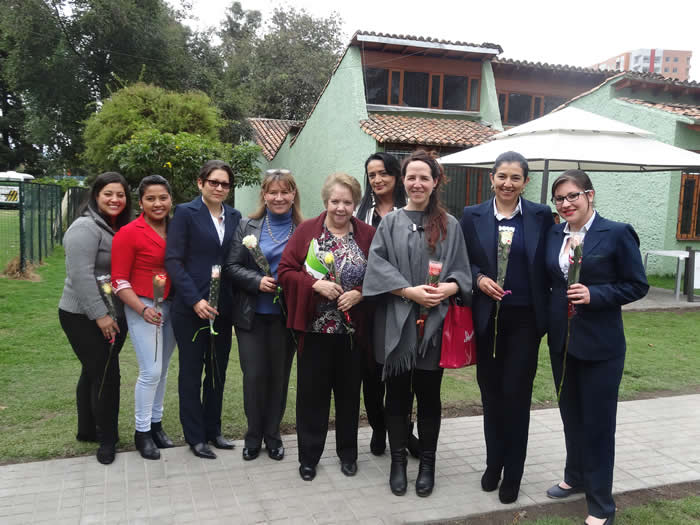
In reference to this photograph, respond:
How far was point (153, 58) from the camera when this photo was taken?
2636 centimetres

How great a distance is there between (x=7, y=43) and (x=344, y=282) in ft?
98.3

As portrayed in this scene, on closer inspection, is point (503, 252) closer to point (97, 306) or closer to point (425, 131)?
point (97, 306)

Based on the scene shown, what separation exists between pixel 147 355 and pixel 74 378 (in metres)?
2.39

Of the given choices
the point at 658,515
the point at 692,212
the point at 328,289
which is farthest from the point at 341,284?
the point at 692,212

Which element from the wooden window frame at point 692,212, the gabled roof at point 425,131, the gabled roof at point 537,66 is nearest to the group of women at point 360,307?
the gabled roof at point 425,131

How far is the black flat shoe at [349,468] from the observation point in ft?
12.1

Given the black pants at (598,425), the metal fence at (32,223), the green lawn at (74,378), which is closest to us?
the black pants at (598,425)

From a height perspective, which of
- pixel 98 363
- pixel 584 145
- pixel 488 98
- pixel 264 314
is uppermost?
pixel 488 98

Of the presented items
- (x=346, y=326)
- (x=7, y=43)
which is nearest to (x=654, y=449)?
(x=346, y=326)

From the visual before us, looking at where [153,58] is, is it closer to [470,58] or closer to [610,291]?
[470,58]

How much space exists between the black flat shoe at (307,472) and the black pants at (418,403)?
1.88ft

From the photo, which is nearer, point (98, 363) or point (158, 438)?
point (98, 363)

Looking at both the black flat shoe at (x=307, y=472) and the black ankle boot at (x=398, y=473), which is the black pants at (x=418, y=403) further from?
the black flat shoe at (x=307, y=472)

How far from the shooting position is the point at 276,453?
3.90 m
